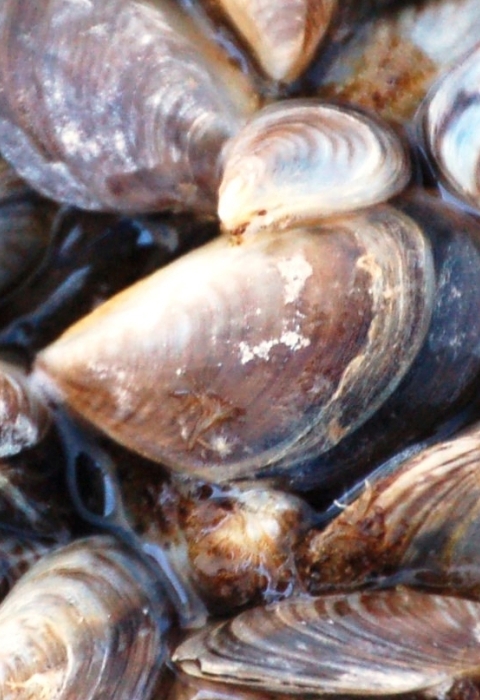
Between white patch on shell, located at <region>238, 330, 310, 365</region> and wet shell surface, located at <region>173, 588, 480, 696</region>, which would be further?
Answer: white patch on shell, located at <region>238, 330, 310, 365</region>

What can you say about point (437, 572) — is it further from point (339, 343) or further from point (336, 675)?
point (339, 343)

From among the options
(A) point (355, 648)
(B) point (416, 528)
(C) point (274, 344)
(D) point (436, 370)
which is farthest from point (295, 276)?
(A) point (355, 648)

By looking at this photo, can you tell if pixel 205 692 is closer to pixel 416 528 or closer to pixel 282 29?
pixel 416 528

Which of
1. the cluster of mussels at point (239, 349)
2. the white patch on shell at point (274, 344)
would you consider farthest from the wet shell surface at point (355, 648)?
the white patch on shell at point (274, 344)

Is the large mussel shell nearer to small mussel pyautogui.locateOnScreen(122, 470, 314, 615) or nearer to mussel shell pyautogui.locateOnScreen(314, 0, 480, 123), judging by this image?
small mussel pyautogui.locateOnScreen(122, 470, 314, 615)

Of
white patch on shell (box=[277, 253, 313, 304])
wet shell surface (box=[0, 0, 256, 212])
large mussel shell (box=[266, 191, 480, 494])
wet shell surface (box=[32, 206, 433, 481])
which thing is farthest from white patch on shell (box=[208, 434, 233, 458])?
wet shell surface (box=[0, 0, 256, 212])

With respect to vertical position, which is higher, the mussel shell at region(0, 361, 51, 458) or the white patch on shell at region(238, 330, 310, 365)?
the white patch on shell at region(238, 330, 310, 365)

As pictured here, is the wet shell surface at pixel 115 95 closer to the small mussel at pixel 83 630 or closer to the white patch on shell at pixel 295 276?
the white patch on shell at pixel 295 276
